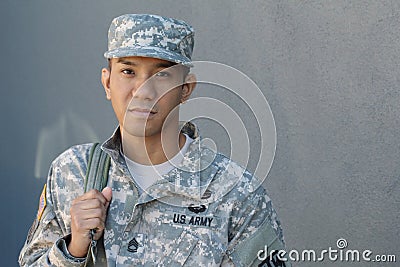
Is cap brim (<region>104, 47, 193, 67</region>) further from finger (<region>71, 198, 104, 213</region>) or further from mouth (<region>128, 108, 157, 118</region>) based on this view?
finger (<region>71, 198, 104, 213</region>)

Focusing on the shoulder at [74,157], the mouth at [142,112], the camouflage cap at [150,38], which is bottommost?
the shoulder at [74,157]

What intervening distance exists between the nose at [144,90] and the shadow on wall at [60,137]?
190 centimetres

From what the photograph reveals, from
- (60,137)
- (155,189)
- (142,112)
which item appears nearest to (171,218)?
(155,189)

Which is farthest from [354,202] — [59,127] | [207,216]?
[59,127]

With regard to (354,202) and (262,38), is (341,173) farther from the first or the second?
(262,38)

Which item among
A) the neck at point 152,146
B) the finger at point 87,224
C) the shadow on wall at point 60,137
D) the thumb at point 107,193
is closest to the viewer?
the finger at point 87,224

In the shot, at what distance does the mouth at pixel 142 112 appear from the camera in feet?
7.11

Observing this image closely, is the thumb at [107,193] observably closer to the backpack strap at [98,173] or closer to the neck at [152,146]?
the backpack strap at [98,173]

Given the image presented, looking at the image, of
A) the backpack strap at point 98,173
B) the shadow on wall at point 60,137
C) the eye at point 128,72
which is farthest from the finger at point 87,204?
the shadow on wall at point 60,137

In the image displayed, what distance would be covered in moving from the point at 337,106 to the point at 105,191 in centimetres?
143

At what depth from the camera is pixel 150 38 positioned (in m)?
2.22

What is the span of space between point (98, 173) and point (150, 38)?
419mm

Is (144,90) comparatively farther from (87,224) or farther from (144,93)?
(87,224)

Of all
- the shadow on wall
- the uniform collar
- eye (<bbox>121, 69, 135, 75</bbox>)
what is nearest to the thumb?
the uniform collar
